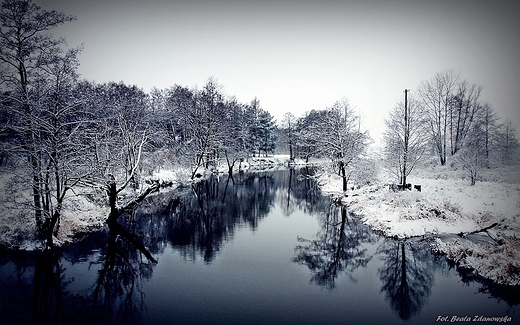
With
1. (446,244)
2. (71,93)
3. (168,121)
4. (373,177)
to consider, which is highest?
(168,121)

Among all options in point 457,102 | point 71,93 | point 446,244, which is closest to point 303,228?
point 446,244

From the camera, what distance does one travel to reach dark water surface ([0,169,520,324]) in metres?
8.77

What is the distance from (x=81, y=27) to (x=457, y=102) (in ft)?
149

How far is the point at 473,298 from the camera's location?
9.62m

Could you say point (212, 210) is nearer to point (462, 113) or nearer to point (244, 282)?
point (244, 282)

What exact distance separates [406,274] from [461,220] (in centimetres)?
717

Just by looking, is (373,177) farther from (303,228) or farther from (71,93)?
(71,93)

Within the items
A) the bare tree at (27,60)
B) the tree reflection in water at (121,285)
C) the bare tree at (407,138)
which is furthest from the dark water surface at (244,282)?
the bare tree at (407,138)

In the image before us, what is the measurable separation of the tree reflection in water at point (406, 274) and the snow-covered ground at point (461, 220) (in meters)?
1.08

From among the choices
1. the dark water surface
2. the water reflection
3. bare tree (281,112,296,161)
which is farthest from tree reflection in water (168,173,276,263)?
bare tree (281,112,296,161)

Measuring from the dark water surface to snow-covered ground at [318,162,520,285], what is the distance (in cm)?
77

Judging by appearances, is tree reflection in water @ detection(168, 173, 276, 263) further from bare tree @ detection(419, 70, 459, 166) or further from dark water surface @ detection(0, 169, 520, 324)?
bare tree @ detection(419, 70, 459, 166)

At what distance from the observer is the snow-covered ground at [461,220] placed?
1108cm

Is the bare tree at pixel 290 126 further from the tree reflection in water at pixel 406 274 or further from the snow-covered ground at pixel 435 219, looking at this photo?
the tree reflection in water at pixel 406 274
